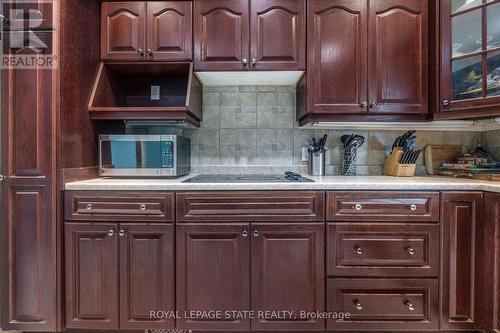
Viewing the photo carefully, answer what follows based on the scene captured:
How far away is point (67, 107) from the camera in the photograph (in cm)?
157

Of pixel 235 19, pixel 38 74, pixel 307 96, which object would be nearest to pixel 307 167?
pixel 307 96

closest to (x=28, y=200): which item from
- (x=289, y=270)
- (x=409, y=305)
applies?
(x=289, y=270)

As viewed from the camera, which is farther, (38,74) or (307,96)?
(307,96)

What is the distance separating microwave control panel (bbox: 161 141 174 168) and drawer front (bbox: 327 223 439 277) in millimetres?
1041

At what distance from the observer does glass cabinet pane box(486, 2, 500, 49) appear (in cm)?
161

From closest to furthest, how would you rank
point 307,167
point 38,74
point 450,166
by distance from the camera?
point 38,74
point 450,166
point 307,167

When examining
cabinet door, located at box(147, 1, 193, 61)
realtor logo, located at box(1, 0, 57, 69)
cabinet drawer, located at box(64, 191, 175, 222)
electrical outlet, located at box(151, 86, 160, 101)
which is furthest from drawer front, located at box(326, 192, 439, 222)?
realtor logo, located at box(1, 0, 57, 69)

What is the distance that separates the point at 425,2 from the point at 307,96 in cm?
97

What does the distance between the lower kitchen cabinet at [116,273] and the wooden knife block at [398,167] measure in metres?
1.59

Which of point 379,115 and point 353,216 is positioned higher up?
point 379,115

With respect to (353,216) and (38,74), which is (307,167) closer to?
(353,216)

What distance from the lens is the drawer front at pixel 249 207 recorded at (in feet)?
5.08

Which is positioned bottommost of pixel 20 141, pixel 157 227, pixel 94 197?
pixel 157 227

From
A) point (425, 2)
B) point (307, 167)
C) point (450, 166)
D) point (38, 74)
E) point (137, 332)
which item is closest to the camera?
point (38, 74)
